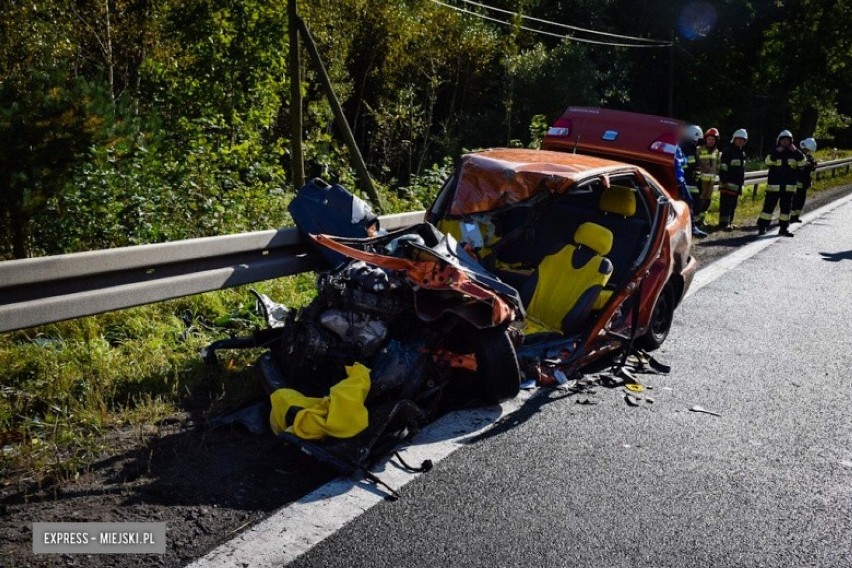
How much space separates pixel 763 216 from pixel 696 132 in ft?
6.33

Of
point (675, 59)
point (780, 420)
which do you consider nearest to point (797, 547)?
point (780, 420)

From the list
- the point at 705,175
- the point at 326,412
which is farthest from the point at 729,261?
the point at 326,412

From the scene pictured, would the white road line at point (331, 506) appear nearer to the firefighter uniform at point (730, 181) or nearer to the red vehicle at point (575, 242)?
the red vehicle at point (575, 242)

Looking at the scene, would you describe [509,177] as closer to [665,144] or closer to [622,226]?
[622,226]

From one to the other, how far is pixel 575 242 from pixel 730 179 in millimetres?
8687

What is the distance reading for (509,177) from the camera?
5422 millimetres

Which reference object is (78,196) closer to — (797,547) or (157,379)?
(157,379)

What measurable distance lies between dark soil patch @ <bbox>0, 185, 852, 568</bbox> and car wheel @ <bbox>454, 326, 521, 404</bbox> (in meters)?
1.15

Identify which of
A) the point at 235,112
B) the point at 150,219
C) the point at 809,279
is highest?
the point at 235,112

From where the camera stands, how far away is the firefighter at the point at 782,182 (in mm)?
13219

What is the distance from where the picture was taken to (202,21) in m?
9.08

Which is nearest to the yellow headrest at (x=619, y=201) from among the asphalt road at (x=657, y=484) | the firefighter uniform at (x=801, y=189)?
the asphalt road at (x=657, y=484)

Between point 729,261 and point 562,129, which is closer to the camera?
point 562,129

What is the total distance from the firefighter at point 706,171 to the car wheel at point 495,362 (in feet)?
31.0
